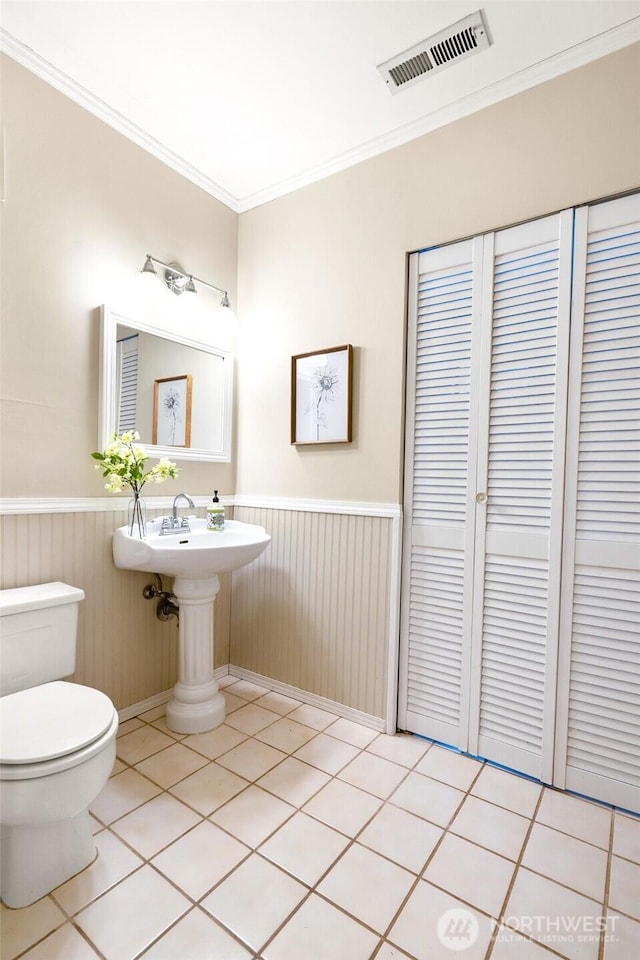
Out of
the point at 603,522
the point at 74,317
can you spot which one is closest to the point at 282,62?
the point at 74,317

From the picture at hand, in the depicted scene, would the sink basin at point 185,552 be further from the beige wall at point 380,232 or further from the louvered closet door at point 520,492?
the louvered closet door at point 520,492

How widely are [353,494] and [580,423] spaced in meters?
0.97

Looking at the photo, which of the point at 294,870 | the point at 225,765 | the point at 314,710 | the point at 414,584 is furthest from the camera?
the point at 314,710

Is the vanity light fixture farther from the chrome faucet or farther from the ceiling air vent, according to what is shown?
the ceiling air vent

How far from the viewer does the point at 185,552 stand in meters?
1.89

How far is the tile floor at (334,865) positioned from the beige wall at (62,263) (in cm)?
121

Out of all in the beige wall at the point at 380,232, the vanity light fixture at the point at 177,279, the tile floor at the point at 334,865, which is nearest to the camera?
the tile floor at the point at 334,865

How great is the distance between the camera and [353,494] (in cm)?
225

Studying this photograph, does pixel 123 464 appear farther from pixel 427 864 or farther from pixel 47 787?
pixel 427 864

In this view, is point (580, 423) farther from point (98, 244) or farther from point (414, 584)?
point (98, 244)

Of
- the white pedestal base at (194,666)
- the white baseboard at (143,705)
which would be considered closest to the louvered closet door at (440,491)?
the white pedestal base at (194,666)

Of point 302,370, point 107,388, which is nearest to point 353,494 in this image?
point 302,370

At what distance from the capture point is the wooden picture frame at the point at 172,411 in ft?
7.41

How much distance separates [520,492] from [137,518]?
160 centimetres
